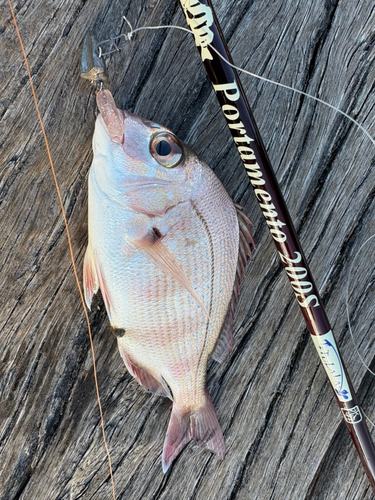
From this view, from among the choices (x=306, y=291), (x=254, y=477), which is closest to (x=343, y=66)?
(x=306, y=291)

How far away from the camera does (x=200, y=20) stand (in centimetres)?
91

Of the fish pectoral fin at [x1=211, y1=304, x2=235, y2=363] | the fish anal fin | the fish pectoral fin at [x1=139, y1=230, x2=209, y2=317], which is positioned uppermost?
the fish pectoral fin at [x1=139, y1=230, x2=209, y2=317]

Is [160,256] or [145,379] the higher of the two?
[160,256]

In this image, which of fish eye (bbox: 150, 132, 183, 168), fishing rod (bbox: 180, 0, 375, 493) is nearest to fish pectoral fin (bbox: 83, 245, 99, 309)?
fish eye (bbox: 150, 132, 183, 168)

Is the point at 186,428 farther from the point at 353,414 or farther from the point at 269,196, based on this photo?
the point at 269,196

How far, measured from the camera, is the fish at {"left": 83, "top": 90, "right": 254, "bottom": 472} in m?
0.87

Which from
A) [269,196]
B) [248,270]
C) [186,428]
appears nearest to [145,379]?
[186,428]

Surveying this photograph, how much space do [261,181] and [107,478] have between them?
0.92 m

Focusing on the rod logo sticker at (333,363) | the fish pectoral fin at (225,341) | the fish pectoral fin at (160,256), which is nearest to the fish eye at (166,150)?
the fish pectoral fin at (160,256)

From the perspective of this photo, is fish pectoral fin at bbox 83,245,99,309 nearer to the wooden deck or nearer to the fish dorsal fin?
the wooden deck

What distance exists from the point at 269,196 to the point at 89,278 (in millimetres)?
496

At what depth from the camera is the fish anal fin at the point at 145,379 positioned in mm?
989

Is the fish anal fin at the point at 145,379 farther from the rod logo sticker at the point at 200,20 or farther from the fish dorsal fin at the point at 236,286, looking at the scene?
the rod logo sticker at the point at 200,20

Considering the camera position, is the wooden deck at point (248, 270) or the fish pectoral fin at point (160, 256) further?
the wooden deck at point (248, 270)
